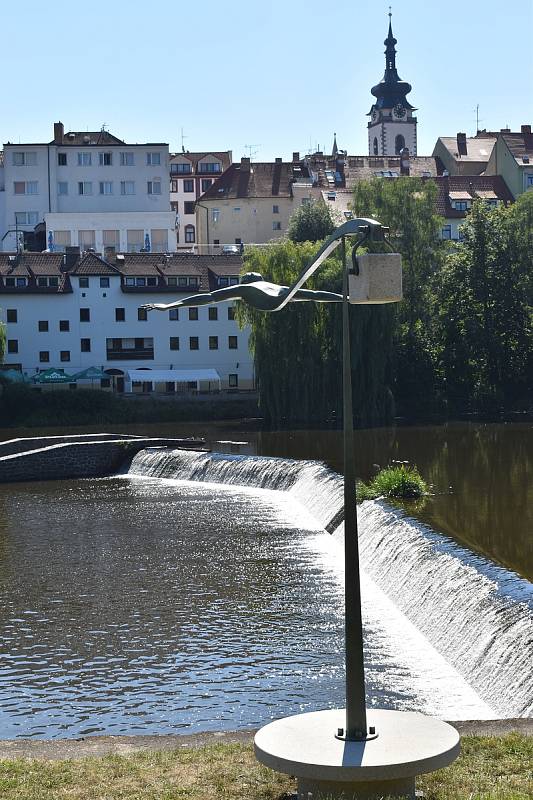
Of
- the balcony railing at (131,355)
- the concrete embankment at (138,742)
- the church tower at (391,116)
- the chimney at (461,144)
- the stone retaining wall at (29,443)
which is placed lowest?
the concrete embankment at (138,742)

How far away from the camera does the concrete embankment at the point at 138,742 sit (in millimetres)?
11336

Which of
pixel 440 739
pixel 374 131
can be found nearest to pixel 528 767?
pixel 440 739

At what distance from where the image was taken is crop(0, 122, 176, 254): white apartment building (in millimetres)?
82750

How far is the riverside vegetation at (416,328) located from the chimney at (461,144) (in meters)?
25.8

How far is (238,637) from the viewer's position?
19.0 metres

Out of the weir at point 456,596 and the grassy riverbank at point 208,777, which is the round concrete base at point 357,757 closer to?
the grassy riverbank at point 208,777

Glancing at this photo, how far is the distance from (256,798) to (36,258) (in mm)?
61598

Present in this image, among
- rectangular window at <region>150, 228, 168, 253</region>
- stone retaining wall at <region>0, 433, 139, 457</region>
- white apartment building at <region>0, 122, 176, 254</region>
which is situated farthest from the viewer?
rectangular window at <region>150, 228, 168, 253</region>

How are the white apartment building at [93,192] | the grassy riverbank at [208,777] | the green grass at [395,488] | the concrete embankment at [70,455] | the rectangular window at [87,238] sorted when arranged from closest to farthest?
1. the grassy riverbank at [208,777]
2. the green grass at [395,488]
3. the concrete embankment at [70,455]
4. the rectangular window at [87,238]
5. the white apartment building at [93,192]

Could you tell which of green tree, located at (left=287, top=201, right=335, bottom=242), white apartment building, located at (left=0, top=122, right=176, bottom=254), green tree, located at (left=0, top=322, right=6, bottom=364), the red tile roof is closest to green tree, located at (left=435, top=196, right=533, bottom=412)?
green tree, located at (left=287, top=201, right=335, bottom=242)

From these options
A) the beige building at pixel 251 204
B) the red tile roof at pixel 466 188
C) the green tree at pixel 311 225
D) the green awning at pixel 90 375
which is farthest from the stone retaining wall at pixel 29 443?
the beige building at pixel 251 204

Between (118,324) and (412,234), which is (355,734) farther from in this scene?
(118,324)

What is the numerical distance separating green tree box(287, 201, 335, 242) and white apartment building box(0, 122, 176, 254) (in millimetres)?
13689

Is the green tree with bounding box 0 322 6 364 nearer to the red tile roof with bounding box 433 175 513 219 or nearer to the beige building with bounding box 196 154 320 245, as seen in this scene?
the beige building with bounding box 196 154 320 245
